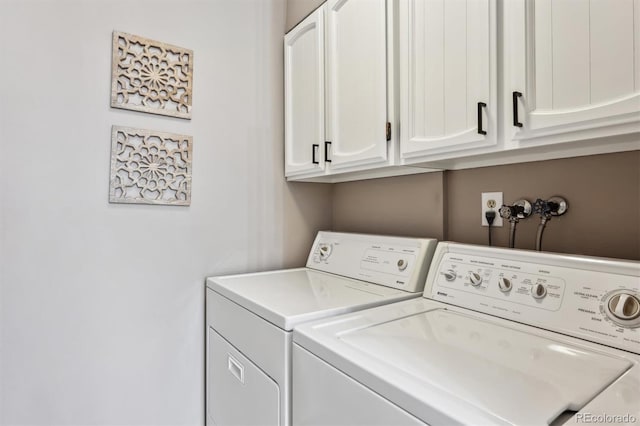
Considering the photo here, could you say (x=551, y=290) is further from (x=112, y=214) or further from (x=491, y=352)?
(x=112, y=214)

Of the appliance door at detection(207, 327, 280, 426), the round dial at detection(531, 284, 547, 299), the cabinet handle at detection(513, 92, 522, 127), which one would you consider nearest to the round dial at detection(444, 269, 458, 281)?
the round dial at detection(531, 284, 547, 299)

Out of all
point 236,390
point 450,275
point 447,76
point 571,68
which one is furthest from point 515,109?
point 236,390

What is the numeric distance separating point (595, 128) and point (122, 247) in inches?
66.5

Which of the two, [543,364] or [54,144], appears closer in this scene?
[543,364]

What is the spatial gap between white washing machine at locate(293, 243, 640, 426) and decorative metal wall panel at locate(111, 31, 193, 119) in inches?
47.4

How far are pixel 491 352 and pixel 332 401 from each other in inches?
15.7

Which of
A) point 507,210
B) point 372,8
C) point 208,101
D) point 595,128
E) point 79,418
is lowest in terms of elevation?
point 79,418

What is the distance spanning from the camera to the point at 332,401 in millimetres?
815

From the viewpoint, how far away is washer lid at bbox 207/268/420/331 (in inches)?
43.2

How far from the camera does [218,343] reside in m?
1.50

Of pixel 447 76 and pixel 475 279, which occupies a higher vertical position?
pixel 447 76

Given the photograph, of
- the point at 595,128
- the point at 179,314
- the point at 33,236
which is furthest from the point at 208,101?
the point at 595,128

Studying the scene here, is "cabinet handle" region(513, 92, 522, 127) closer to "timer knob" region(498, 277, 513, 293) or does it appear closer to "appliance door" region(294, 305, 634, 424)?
"timer knob" region(498, 277, 513, 293)

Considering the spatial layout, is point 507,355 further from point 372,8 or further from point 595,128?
point 372,8
